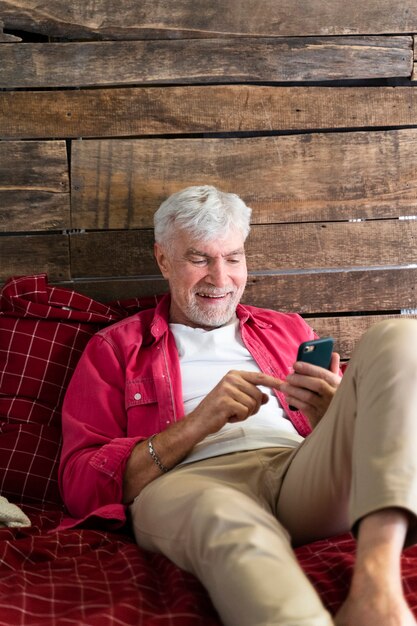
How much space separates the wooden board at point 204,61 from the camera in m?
A: 2.38

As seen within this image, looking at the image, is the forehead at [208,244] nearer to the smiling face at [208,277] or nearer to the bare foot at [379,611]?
the smiling face at [208,277]

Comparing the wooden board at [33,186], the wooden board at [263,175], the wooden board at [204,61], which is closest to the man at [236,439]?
the wooden board at [263,175]

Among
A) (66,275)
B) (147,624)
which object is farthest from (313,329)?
(147,624)

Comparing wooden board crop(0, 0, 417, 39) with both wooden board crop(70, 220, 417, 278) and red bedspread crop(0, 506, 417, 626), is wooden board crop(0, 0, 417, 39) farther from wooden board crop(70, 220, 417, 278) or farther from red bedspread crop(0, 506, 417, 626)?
red bedspread crop(0, 506, 417, 626)

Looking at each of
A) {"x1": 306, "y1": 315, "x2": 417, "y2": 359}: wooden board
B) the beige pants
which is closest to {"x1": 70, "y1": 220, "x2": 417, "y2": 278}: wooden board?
{"x1": 306, "y1": 315, "x2": 417, "y2": 359}: wooden board

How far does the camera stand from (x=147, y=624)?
1305 mm

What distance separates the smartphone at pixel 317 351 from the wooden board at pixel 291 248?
835mm

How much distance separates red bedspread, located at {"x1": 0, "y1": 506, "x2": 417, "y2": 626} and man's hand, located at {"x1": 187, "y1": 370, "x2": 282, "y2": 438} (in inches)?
11.6

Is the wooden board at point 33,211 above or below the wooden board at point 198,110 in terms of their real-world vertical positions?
below

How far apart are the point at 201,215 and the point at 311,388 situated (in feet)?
2.02

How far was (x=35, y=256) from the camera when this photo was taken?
2416mm

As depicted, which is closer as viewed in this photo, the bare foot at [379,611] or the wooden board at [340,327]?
the bare foot at [379,611]

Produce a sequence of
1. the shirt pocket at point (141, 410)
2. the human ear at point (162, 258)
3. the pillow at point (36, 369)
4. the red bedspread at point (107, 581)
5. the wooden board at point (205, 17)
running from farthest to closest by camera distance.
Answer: the wooden board at point (205, 17) < the human ear at point (162, 258) < the pillow at point (36, 369) < the shirt pocket at point (141, 410) < the red bedspread at point (107, 581)

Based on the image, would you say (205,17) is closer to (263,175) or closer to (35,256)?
(263,175)
